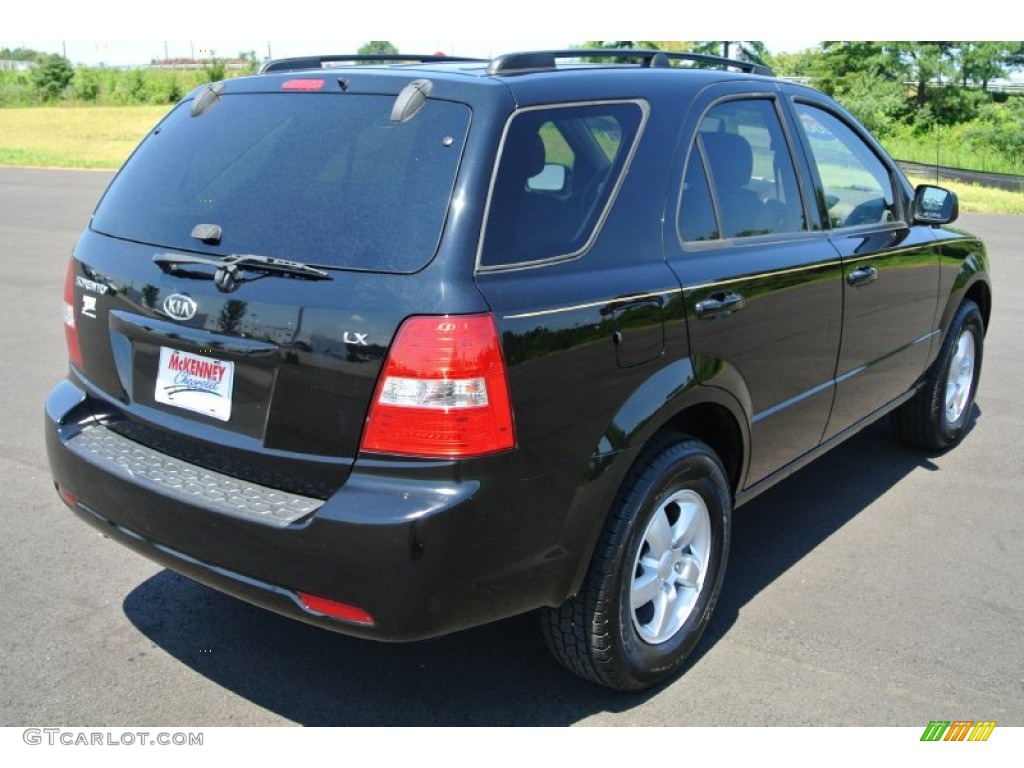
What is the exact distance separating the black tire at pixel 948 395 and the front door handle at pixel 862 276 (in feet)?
4.22

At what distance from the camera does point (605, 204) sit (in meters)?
3.03

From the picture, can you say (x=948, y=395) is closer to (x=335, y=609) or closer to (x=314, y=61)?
(x=314, y=61)

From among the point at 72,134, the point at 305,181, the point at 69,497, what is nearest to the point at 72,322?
the point at 69,497

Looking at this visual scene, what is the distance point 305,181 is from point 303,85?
43 centimetres

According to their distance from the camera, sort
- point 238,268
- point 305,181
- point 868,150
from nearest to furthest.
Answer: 1. point 238,268
2. point 305,181
3. point 868,150

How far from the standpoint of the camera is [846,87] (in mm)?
44281

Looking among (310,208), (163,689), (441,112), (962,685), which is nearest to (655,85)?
(441,112)

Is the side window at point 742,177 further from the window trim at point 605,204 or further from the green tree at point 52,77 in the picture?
the green tree at point 52,77

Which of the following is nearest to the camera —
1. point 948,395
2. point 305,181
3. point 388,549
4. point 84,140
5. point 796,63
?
point 388,549

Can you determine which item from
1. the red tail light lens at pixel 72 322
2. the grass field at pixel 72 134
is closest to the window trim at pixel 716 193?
the red tail light lens at pixel 72 322

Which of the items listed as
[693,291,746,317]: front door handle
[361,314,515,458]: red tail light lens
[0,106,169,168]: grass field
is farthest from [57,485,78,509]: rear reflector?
[0,106,169,168]: grass field

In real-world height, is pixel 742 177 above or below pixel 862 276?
above

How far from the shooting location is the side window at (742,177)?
3.39 metres

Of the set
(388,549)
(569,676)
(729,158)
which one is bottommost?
(569,676)
